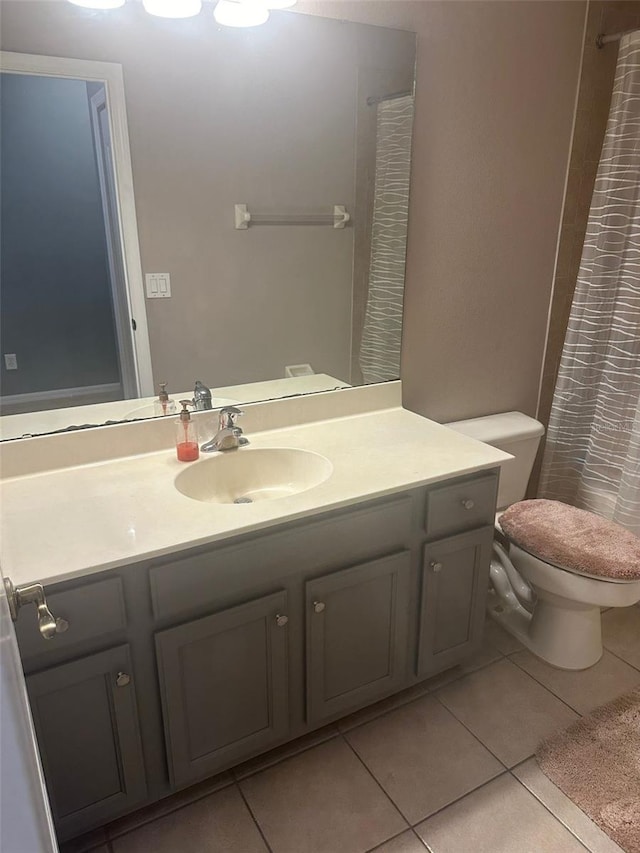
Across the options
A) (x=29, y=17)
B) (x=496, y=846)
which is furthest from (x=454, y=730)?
(x=29, y=17)

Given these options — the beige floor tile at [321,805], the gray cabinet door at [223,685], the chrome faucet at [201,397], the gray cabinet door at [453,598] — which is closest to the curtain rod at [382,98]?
the chrome faucet at [201,397]

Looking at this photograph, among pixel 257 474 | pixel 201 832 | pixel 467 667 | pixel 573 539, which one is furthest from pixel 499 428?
pixel 201 832

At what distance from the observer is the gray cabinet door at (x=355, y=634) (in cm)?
153

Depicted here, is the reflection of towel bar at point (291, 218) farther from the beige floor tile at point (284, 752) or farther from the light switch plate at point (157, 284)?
the beige floor tile at point (284, 752)

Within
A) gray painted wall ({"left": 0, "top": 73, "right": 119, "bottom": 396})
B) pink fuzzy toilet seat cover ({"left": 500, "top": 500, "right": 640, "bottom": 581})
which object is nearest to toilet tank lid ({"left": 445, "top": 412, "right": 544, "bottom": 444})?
pink fuzzy toilet seat cover ({"left": 500, "top": 500, "right": 640, "bottom": 581})

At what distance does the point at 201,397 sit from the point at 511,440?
1.11m

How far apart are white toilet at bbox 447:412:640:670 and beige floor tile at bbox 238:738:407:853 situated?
75 cm

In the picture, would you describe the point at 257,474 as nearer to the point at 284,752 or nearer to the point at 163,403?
the point at 163,403

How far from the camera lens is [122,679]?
1.28 meters

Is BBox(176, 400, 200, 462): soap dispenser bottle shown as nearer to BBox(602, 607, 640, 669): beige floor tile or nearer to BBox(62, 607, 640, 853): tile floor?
BBox(62, 607, 640, 853): tile floor

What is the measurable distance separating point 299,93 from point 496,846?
1.97 metres

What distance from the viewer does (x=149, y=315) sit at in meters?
1.61

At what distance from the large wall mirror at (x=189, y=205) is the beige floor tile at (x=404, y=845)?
46.9 inches

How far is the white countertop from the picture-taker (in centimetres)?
121
